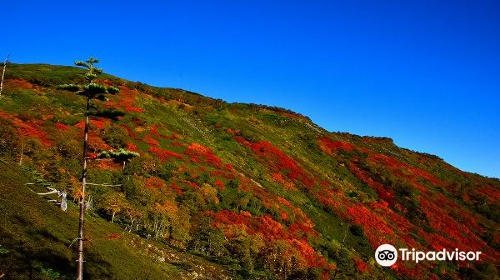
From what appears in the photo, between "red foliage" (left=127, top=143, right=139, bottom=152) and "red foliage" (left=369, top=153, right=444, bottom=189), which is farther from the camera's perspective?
"red foliage" (left=369, top=153, right=444, bottom=189)

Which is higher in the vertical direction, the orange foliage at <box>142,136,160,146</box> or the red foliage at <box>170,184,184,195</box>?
the orange foliage at <box>142,136,160,146</box>

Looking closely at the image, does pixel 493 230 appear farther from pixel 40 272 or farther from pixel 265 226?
pixel 40 272

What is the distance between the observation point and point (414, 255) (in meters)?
51.5

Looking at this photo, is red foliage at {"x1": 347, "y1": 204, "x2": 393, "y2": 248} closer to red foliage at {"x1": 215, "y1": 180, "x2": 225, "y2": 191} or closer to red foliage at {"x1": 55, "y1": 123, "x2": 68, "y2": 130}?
red foliage at {"x1": 215, "y1": 180, "x2": 225, "y2": 191}

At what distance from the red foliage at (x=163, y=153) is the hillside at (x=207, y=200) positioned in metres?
0.31

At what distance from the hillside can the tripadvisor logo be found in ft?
3.69

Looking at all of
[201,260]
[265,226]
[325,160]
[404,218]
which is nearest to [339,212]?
[404,218]

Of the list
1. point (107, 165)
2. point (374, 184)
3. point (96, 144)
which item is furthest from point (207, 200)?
point (374, 184)

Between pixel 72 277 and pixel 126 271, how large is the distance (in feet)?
13.3

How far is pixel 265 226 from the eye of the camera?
42.1 metres

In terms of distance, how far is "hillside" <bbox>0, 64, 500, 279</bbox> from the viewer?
80.7 ft

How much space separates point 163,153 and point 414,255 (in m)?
36.6

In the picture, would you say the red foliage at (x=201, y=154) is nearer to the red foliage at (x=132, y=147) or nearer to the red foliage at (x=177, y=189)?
the red foliage at (x=132, y=147)

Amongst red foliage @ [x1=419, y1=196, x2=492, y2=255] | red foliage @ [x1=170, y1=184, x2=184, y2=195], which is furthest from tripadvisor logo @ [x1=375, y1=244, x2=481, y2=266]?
red foliage @ [x1=170, y1=184, x2=184, y2=195]
